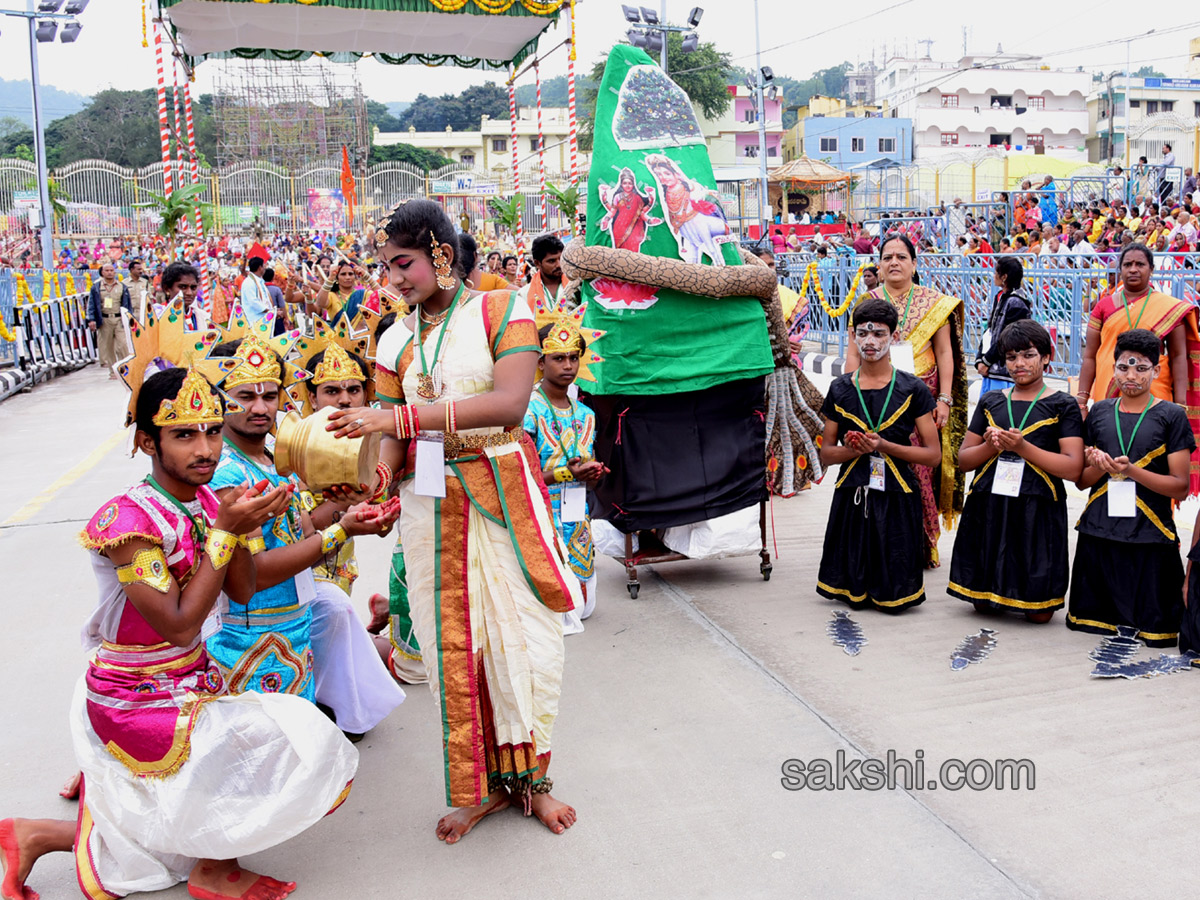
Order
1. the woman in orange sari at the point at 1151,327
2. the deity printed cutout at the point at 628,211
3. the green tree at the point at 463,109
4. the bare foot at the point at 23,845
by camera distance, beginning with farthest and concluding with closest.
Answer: the green tree at the point at 463,109, the woman in orange sari at the point at 1151,327, the deity printed cutout at the point at 628,211, the bare foot at the point at 23,845

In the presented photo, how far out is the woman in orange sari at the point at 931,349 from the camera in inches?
225

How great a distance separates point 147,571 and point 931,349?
435 cm

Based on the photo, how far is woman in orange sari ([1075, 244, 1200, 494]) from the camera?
5.93 m

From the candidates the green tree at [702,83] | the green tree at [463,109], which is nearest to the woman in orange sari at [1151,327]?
the green tree at [702,83]

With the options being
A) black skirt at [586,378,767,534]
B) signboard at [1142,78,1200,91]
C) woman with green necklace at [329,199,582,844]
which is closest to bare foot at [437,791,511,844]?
woman with green necklace at [329,199,582,844]

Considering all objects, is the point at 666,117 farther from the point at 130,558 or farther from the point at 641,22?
the point at 641,22

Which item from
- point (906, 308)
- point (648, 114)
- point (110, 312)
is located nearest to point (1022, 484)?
point (906, 308)

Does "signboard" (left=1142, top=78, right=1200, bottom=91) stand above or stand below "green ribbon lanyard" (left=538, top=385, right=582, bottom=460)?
above

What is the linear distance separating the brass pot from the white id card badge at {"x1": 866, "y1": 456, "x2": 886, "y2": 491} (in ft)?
9.07

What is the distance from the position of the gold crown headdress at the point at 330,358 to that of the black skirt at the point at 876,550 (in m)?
2.31

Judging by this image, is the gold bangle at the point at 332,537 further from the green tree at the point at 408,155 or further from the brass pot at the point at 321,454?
the green tree at the point at 408,155

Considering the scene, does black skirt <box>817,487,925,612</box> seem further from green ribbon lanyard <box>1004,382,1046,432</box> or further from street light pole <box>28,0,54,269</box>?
street light pole <box>28,0,54,269</box>

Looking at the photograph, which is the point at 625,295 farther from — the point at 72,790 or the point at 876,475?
the point at 72,790

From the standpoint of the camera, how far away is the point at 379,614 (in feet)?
16.2
